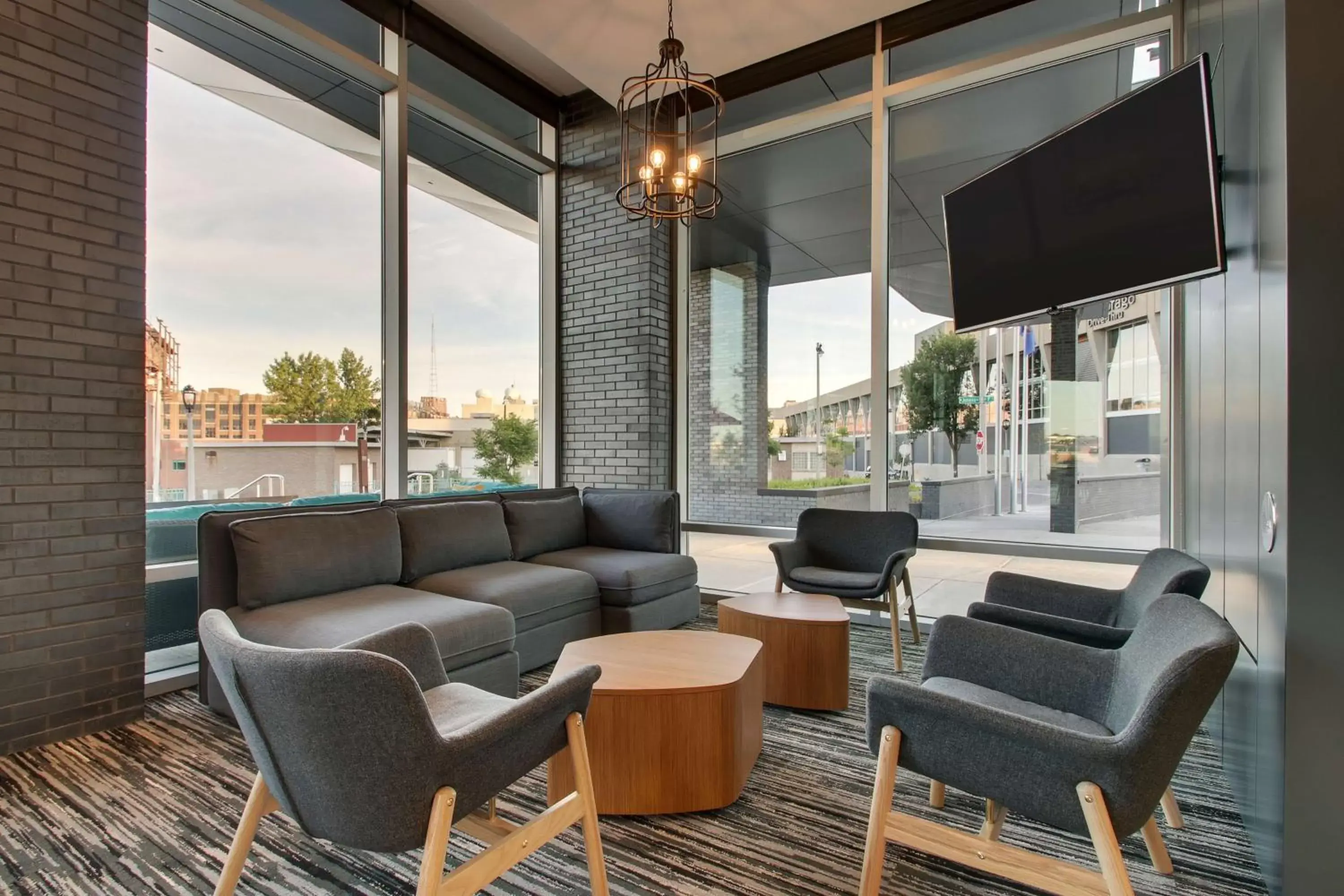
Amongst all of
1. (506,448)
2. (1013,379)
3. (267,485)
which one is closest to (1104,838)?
(1013,379)

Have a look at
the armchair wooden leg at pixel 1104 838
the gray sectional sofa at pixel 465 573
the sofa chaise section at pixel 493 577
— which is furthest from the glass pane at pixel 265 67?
the armchair wooden leg at pixel 1104 838

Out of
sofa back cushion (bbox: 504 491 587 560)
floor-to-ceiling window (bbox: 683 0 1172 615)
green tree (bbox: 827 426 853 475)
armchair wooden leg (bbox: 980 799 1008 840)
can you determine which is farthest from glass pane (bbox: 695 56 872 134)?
armchair wooden leg (bbox: 980 799 1008 840)

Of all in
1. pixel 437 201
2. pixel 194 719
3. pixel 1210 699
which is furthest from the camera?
pixel 437 201

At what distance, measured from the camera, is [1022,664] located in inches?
87.0

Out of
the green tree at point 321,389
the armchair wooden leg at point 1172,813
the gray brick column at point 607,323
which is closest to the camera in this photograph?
the armchair wooden leg at point 1172,813

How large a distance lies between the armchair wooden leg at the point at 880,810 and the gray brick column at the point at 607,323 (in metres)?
3.79

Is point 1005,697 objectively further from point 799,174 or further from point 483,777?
point 799,174

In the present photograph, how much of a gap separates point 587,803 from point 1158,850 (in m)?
1.64

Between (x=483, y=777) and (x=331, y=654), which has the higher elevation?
(x=331, y=654)

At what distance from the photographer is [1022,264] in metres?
3.50

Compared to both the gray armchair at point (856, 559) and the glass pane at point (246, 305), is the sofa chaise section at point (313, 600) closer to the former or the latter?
the glass pane at point (246, 305)

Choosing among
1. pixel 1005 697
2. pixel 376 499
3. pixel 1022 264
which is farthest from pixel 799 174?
pixel 1005 697

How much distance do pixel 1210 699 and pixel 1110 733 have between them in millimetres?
499

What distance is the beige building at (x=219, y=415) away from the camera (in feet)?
11.7
